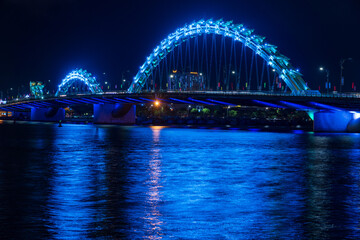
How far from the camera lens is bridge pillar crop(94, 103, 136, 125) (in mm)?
136625

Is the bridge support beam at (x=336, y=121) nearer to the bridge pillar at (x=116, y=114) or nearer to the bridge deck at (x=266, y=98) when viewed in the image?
the bridge deck at (x=266, y=98)

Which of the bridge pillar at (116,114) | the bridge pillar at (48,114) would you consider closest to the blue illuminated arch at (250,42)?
the bridge pillar at (116,114)

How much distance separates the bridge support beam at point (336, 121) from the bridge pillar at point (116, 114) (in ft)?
191

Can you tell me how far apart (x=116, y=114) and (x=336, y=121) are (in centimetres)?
6329

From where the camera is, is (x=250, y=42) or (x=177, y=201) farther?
(x=250, y=42)

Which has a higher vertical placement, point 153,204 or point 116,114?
point 116,114

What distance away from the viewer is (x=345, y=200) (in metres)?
17.0

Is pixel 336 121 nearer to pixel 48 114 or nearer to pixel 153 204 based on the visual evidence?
pixel 153 204

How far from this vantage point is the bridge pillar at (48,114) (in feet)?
592

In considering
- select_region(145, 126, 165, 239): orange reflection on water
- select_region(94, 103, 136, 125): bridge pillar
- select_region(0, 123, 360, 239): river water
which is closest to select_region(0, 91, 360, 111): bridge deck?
select_region(94, 103, 136, 125): bridge pillar

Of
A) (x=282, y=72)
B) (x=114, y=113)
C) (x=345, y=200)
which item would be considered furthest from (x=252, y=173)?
(x=114, y=113)

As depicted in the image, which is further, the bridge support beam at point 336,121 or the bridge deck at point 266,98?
the bridge support beam at point 336,121

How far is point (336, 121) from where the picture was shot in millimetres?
89125

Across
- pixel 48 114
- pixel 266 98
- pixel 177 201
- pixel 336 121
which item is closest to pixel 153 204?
pixel 177 201
